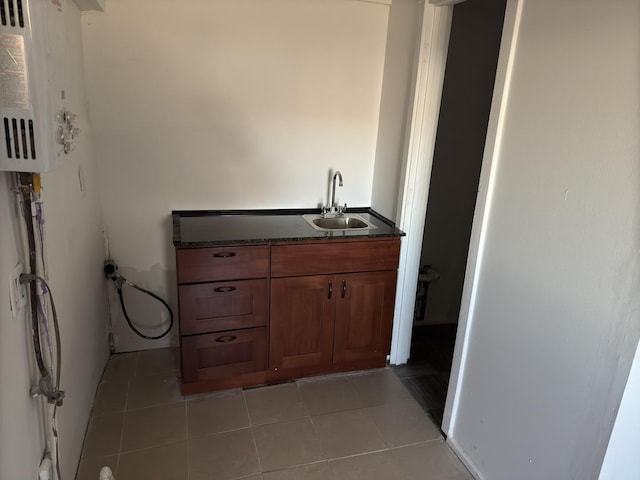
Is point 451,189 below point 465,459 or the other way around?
the other way around

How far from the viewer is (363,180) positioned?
294 centimetres

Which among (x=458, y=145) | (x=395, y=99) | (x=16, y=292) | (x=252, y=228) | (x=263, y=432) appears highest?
(x=395, y=99)

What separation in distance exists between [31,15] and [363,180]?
217 centimetres

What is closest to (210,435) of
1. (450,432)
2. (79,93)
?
(450,432)

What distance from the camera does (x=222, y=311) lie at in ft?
7.63

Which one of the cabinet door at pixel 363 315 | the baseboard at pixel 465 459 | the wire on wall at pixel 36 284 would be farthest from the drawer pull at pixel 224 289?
the baseboard at pixel 465 459

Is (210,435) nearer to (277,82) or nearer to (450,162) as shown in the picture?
(277,82)

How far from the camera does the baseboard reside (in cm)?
196

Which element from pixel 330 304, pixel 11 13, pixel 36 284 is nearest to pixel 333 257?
pixel 330 304

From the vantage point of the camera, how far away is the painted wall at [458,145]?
2744 millimetres

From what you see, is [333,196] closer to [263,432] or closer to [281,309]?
[281,309]

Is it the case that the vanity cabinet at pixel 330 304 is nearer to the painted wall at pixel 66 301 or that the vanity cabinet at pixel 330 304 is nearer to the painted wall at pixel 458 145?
the painted wall at pixel 458 145

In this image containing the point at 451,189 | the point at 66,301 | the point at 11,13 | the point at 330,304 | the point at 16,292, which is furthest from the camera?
the point at 451,189

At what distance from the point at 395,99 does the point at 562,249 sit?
147cm
